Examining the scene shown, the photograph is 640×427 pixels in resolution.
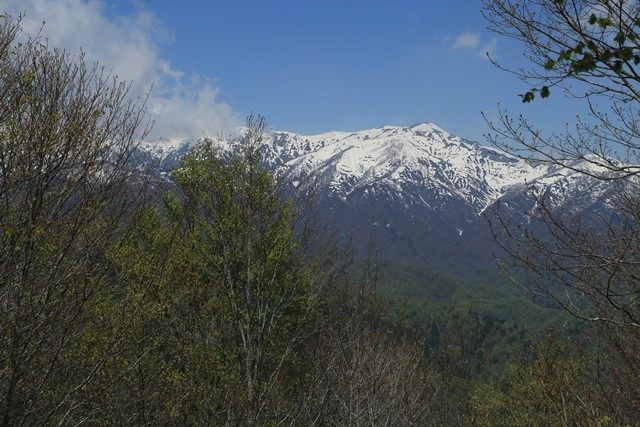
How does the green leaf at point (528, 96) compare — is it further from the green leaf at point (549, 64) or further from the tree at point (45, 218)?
the tree at point (45, 218)

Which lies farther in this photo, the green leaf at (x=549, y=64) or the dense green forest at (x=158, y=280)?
the dense green forest at (x=158, y=280)

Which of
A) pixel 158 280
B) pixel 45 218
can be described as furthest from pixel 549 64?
pixel 158 280

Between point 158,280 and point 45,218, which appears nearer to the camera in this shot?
point 45,218

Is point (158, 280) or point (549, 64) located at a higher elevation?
point (549, 64)

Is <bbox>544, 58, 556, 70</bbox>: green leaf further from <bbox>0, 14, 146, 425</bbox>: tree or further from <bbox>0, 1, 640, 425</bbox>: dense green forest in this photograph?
<bbox>0, 14, 146, 425</bbox>: tree

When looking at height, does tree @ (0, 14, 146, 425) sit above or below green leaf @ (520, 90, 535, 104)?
below

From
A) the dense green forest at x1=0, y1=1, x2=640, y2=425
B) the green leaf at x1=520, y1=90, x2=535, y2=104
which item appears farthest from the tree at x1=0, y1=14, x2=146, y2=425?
the green leaf at x1=520, y1=90, x2=535, y2=104

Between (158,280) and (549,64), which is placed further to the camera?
(158,280)

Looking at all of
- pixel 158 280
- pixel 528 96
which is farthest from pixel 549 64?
pixel 158 280

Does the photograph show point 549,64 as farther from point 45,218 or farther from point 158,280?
point 158,280

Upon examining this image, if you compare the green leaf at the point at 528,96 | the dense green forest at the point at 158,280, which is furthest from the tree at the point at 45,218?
the green leaf at the point at 528,96

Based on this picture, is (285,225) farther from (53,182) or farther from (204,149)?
(53,182)

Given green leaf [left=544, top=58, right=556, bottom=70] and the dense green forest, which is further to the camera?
the dense green forest

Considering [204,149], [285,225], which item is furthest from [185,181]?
[285,225]
